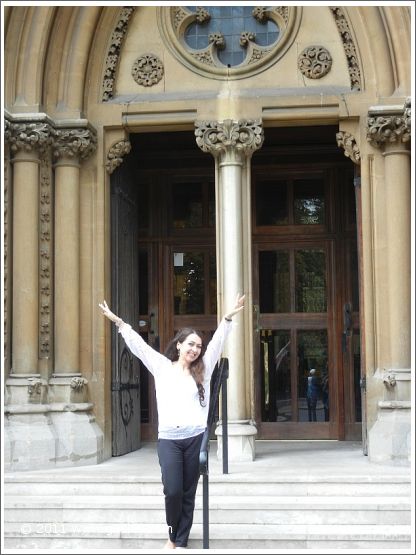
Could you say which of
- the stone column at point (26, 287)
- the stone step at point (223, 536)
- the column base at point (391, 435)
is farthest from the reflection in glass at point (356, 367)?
the stone step at point (223, 536)

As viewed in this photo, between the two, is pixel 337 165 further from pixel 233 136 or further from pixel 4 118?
pixel 4 118

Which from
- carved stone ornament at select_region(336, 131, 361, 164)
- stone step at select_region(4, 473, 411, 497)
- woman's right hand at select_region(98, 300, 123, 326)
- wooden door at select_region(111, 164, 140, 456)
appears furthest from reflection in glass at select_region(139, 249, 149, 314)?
woman's right hand at select_region(98, 300, 123, 326)

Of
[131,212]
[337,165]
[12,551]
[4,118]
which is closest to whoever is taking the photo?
[12,551]

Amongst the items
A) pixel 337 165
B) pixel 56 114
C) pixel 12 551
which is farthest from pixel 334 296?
pixel 12 551

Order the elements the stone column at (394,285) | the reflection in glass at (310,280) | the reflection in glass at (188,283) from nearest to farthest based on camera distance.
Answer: the stone column at (394,285)
the reflection in glass at (310,280)
the reflection in glass at (188,283)

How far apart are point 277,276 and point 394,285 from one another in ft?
8.34

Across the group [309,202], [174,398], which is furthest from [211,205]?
[174,398]

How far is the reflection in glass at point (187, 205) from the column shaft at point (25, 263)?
2722mm

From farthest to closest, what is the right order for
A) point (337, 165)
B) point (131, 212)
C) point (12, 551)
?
point (337, 165) → point (131, 212) → point (12, 551)

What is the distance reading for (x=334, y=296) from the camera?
11070 millimetres

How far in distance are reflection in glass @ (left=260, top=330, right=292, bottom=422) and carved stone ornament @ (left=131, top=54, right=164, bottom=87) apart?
330 cm

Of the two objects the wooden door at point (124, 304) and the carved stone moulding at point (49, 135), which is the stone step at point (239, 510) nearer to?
the wooden door at point (124, 304)

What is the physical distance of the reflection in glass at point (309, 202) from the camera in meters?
11.2

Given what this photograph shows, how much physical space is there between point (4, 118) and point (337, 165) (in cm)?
418
